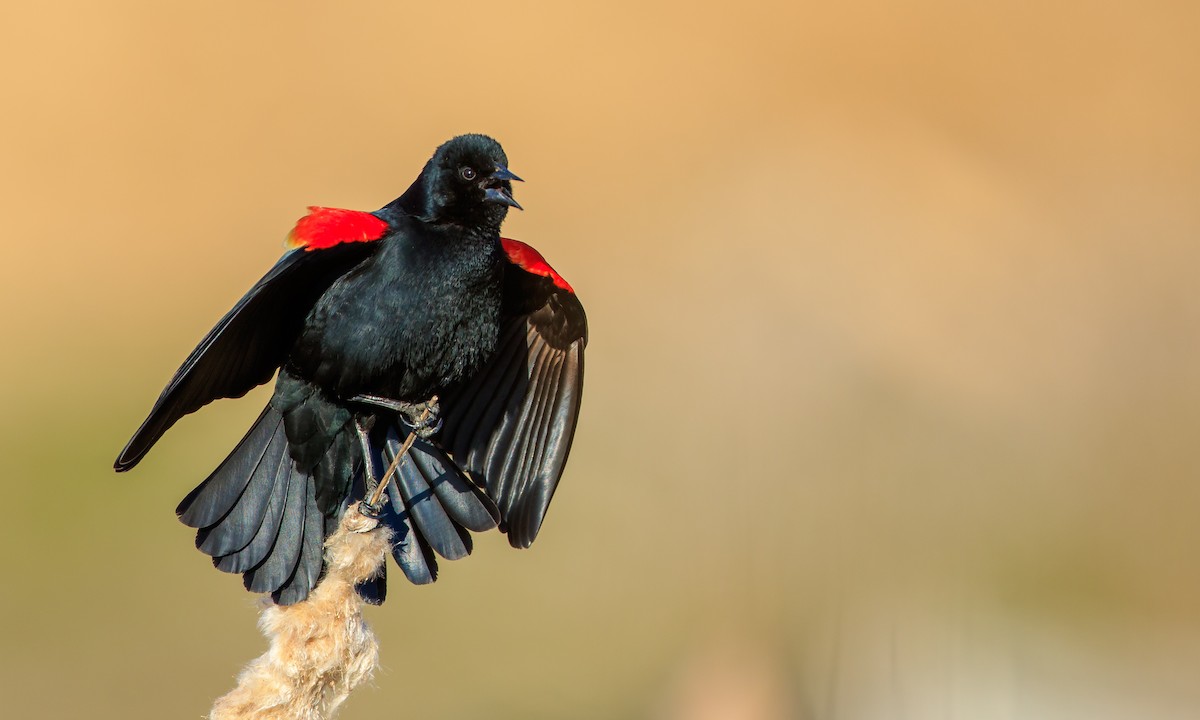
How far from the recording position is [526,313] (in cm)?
422

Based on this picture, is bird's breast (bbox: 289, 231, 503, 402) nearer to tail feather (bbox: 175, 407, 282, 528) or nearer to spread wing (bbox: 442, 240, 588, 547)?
tail feather (bbox: 175, 407, 282, 528)

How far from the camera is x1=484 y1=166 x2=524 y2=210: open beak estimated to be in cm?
378

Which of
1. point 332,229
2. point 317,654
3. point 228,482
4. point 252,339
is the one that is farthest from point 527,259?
point 317,654

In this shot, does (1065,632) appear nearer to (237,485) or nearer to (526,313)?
(526,313)

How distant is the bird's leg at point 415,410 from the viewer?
12.3ft

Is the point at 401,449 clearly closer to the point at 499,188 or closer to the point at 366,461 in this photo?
the point at 366,461

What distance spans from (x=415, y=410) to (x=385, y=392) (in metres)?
0.11

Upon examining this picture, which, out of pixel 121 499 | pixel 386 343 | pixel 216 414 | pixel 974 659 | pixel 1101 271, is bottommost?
pixel 121 499

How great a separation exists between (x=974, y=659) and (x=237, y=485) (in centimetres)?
292

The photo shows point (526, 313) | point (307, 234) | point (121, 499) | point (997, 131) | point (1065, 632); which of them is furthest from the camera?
point (997, 131)

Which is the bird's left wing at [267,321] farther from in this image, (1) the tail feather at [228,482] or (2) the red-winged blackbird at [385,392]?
(1) the tail feather at [228,482]

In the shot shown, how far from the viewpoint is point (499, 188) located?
3.84 meters

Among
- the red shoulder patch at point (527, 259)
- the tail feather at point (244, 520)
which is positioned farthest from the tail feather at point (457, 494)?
the red shoulder patch at point (527, 259)

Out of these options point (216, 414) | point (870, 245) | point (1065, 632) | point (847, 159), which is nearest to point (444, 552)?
point (1065, 632)
